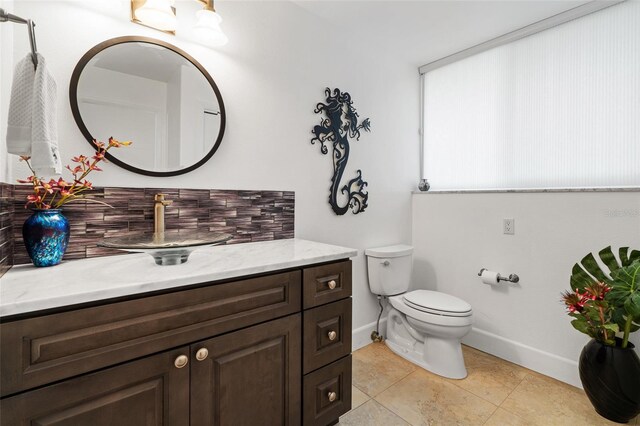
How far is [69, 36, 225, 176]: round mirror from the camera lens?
1191mm

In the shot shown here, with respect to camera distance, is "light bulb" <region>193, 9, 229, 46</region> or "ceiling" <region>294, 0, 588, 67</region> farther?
"ceiling" <region>294, 0, 588, 67</region>

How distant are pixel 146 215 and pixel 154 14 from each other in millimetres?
869

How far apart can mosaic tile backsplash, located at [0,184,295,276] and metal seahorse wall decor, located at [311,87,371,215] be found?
420mm

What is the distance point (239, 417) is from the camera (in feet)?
3.29

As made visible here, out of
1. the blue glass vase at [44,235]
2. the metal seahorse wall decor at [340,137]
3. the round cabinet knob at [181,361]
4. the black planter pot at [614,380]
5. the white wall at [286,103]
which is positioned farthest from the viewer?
the metal seahorse wall decor at [340,137]

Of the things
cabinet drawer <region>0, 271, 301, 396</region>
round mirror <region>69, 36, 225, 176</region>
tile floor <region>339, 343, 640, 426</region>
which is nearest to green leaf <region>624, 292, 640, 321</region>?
tile floor <region>339, 343, 640, 426</region>

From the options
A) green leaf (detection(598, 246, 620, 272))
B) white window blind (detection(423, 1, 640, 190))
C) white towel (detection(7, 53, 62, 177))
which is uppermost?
white window blind (detection(423, 1, 640, 190))

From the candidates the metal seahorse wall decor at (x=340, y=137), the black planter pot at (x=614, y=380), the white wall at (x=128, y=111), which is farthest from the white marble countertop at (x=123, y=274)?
the black planter pot at (x=614, y=380)

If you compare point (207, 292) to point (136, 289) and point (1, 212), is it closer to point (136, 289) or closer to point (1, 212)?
point (136, 289)

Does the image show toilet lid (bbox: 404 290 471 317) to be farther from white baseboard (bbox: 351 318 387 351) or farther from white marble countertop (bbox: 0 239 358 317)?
white marble countertop (bbox: 0 239 358 317)

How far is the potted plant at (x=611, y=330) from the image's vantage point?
4.54 feet

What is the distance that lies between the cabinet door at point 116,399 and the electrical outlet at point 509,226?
2.17 m

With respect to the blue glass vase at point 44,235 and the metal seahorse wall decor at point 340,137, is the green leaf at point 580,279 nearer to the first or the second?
the metal seahorse wall decor at point 340,137

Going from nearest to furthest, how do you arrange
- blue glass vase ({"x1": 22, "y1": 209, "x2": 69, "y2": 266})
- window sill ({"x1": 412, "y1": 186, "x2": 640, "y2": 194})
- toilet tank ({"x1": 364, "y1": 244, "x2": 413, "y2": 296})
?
blue glass vase ({"x1": 22, "y1": 209, "x2": 69, "y2": 266}) < window sill ({"x1": 412, "y1": 186, "x2": 640, "y2": 194}) < toilet tank ({"x1": 364, "y1": 244, "x2": 413, "y2": 296})
